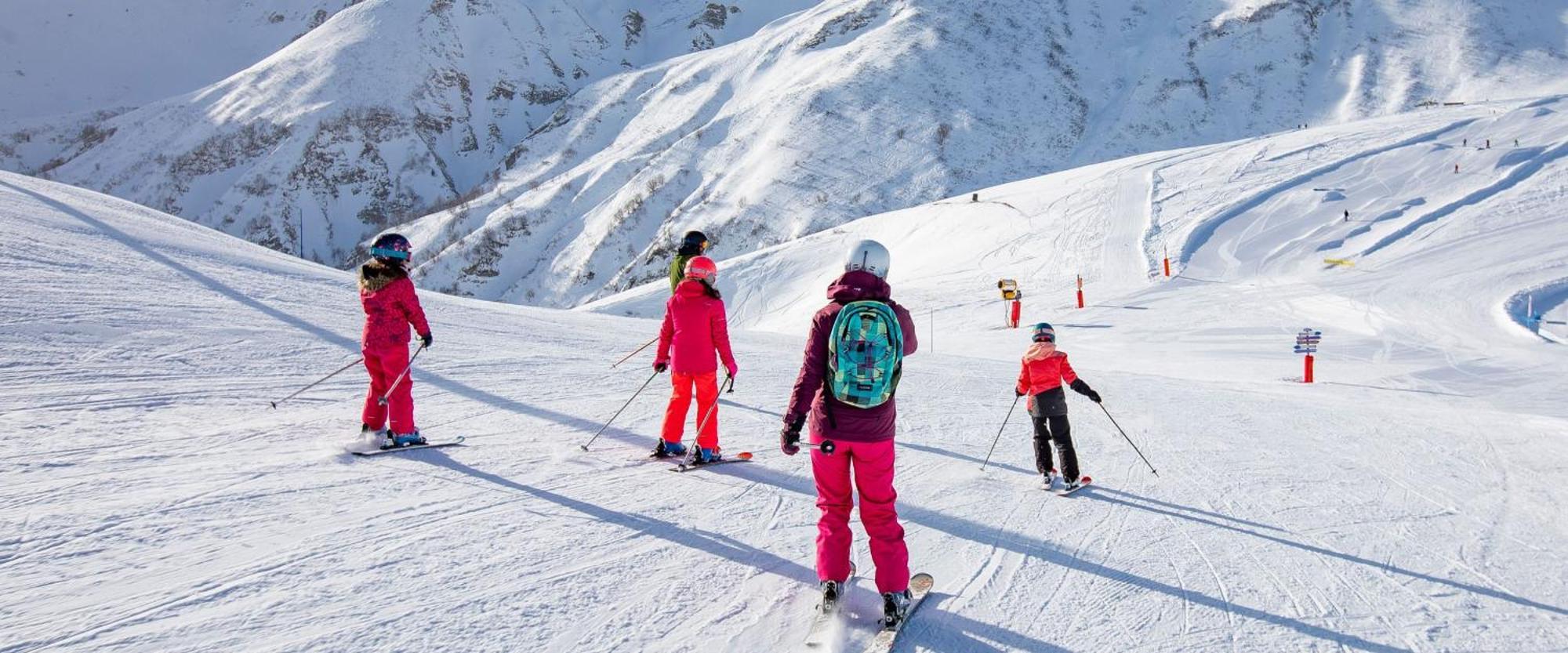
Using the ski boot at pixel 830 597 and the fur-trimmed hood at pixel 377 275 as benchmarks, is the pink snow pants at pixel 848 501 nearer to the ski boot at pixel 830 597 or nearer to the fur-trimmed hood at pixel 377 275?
the ski boot at pixel 830 597

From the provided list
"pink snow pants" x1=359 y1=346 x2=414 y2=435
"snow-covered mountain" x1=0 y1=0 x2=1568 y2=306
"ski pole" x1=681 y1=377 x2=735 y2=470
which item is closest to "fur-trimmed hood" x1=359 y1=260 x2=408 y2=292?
"pink snow pants" x1=359 y1=346 x2=414 y2=435

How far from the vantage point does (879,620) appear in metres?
4.10

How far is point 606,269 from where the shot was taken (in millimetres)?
69438

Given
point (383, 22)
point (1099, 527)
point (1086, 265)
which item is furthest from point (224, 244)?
point (383, 22)

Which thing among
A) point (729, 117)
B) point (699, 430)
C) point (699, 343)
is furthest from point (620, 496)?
point (729, 117)

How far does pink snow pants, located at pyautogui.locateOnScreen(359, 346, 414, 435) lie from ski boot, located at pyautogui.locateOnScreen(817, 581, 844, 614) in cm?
428

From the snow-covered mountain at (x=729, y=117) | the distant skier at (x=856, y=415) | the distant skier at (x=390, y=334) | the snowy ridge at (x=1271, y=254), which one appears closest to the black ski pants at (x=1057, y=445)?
the distant skier at (x=856, y=415)

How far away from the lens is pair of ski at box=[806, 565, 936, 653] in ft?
12.5

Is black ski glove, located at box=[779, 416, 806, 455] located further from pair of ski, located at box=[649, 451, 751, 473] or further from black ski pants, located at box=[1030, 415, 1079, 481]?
black ski pants, located at box=[1030, 415, 1079, 481]

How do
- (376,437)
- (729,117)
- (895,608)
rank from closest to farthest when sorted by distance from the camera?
1. (895,608)
2. (376,437)
3. (729,117)

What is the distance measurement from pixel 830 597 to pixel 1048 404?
3458 millimetres

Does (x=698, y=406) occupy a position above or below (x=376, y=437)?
above

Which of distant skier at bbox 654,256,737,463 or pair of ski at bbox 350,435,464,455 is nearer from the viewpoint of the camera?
pair of ski at bbox 350,435,464,455

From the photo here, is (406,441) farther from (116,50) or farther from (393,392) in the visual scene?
(116,50)
